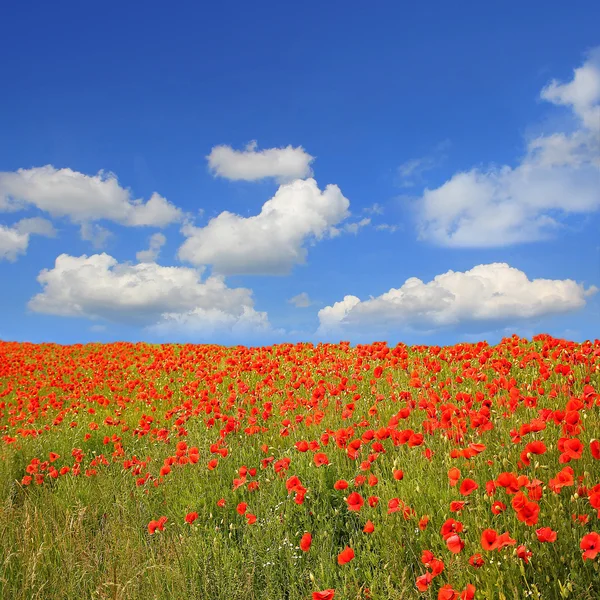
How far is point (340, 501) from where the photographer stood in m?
5.55

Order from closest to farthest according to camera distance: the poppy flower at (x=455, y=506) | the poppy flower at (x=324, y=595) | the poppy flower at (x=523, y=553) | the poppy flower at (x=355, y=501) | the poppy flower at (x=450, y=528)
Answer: the poppy flower at (x=324, y=595) → the poppy flower at (x=523, y=553) → the poppy flower at (x=450, y=528) → the poppy flower at (x=455, y=506) → the poppy flower at (x=355, y=501)

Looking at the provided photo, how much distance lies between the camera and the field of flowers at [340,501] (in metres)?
3.96

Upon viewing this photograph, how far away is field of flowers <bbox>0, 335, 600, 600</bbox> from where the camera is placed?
156 inches

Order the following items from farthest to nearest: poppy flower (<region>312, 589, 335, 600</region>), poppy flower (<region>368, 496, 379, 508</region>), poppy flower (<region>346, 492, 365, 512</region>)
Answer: poppy flower (<region>368, 496, 379, 508</region>)
poppy flower (<region>346, 492, 365, 512</region>)
poppy flower (<region>312, 589, 335, 600</region>)

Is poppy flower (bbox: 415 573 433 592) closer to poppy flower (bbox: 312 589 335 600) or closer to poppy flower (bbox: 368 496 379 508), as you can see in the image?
poppy flower (bbox: 312 589 335 600)

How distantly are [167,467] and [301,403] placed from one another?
8.58 ft

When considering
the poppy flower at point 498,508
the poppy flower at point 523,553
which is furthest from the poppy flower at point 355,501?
the poppy flower at point 523,553

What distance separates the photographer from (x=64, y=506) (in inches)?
294

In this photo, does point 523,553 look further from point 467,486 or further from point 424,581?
point 424,581

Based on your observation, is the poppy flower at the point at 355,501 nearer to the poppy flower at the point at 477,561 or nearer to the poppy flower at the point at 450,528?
the poppy flower at the point at 450,528

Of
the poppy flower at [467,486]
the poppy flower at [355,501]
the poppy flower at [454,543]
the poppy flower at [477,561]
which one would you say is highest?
the poppy flower at [467,486]

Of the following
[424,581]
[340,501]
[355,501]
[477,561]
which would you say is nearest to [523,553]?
[477,561]

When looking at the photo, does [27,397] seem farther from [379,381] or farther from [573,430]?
[573,430]

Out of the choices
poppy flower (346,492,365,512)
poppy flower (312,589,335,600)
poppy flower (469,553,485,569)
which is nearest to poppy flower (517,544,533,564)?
poppy flower (469,553,485,569)
